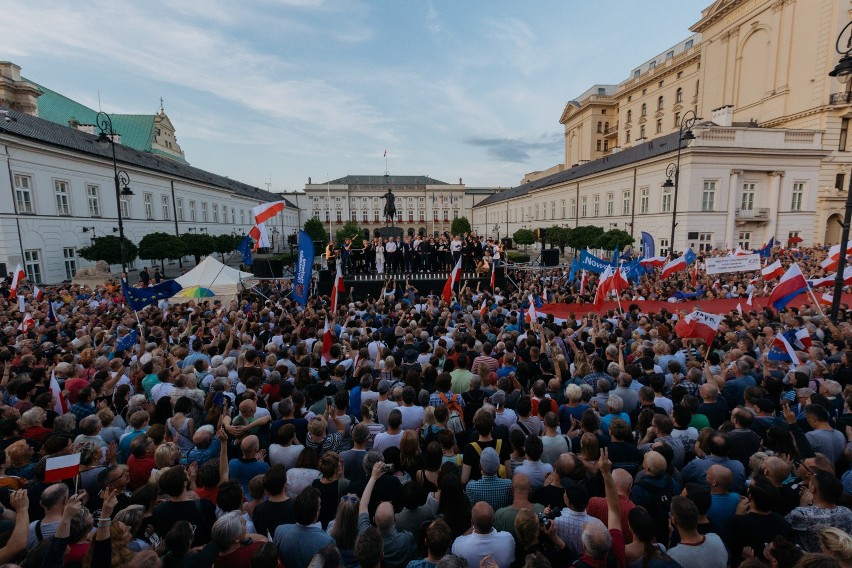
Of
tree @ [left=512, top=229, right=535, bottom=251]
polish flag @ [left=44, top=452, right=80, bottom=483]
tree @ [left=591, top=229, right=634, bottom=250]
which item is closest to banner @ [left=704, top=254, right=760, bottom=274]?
polish flag @ [left=44, top=452, right=80, bottom=483]

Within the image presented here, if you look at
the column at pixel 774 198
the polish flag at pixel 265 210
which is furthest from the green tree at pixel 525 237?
the polish flag at pixel 265 210

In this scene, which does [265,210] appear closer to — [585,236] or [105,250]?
[105,250]

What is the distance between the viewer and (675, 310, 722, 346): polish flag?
25.3 feet

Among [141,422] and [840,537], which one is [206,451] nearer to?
[141,422]

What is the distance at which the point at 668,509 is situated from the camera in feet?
11.8

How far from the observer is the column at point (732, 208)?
33.2 metres

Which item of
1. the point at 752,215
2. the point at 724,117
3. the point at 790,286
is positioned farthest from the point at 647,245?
the point at 724,117

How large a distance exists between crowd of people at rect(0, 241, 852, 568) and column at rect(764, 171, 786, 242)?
3369 centimetres

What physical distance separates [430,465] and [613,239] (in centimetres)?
3256

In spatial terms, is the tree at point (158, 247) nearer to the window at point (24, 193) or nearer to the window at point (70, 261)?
the window at point (70, 261)

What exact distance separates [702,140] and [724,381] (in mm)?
33275

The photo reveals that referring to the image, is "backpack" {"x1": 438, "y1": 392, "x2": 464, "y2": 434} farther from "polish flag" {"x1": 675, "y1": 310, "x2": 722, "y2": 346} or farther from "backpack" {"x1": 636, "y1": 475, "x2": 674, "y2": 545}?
"polish flag" {"x1": 675, "y1": 310, "x2": 722, "y2": 346}

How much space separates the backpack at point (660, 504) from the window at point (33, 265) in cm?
3160

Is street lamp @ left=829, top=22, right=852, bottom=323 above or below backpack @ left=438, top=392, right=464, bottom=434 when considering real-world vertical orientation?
above
